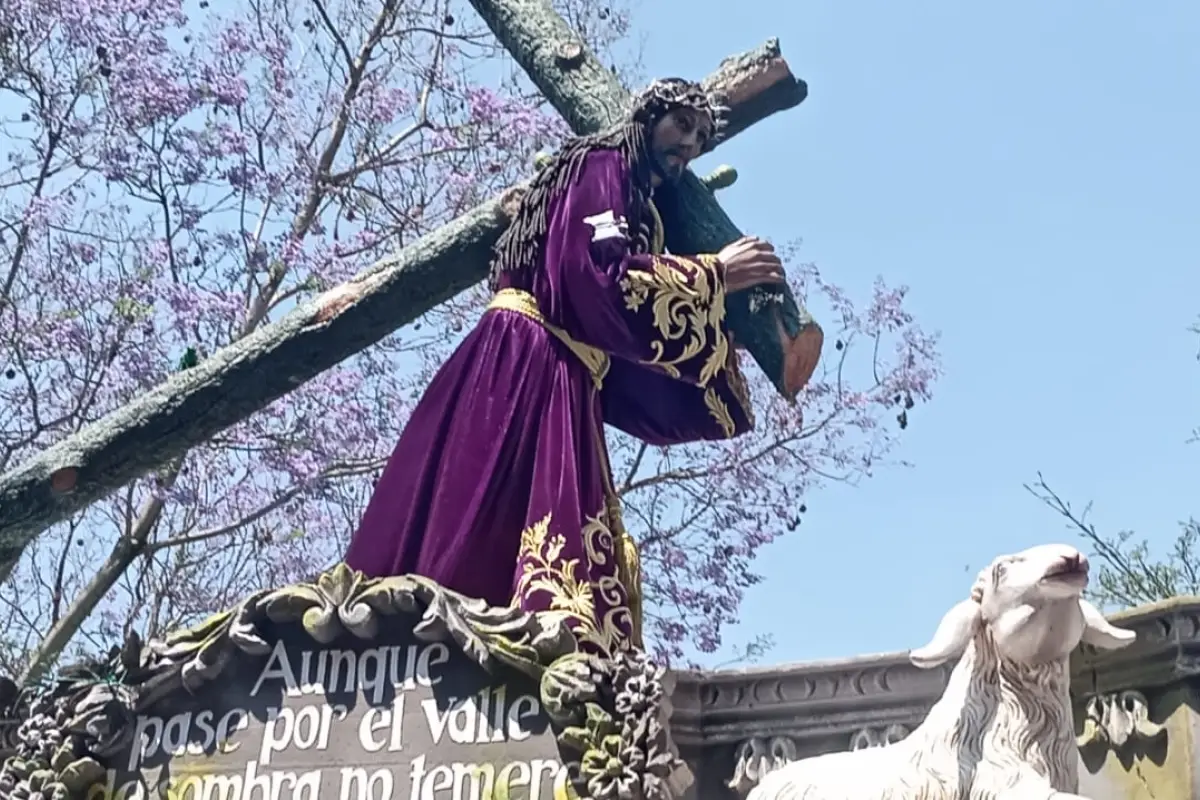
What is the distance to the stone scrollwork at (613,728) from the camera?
148 inches

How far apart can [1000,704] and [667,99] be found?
2.27 meters

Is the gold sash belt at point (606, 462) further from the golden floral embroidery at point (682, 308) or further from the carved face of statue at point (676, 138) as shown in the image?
the carved face of statue at point (676, 138)

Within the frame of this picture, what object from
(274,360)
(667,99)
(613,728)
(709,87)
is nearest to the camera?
(613,728)

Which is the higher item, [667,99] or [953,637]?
[667,99]

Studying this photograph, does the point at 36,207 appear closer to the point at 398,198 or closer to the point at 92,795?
the point at 398,198

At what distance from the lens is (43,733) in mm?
4207

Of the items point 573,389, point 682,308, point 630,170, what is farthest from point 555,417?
point 630,170

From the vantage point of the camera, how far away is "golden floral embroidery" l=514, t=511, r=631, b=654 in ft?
14.4

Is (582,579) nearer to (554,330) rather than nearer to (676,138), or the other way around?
(554,330)

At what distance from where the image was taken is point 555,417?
4.73 metres

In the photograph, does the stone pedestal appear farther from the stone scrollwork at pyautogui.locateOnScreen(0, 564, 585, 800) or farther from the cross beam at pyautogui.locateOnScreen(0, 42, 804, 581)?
the cross beam at pyautogui.locateOnScreen(0, 42, 804, 581)

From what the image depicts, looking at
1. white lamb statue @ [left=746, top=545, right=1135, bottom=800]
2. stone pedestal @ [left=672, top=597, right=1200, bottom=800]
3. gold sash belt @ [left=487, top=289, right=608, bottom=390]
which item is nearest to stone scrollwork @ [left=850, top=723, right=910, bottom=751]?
stone pedestal @ [left=672, top=597, right=1200, bottom=800]

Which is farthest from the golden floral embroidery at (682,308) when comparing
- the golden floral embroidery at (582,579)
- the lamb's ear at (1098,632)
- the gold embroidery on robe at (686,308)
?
the lamb's ear at (1098,632)

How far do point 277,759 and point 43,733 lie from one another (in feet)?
1.99
